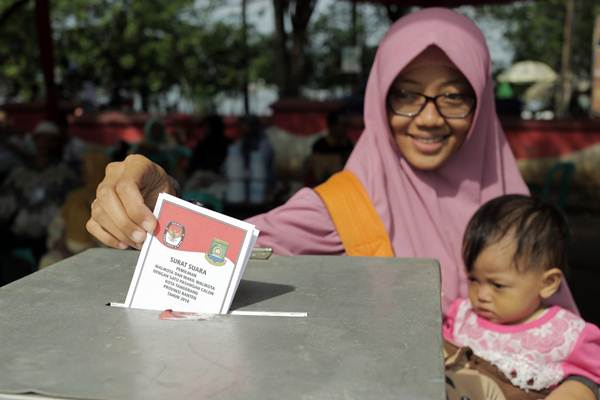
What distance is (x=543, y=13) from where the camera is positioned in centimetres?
2819

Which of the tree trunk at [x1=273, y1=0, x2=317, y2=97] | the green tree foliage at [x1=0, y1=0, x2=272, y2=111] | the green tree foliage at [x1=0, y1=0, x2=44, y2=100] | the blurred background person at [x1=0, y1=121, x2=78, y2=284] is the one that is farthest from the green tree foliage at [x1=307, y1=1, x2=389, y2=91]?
the blurred background person at [x1=0, y1=121, x2=78, y2=284]

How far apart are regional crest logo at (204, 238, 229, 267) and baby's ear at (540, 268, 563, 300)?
1.16 meters

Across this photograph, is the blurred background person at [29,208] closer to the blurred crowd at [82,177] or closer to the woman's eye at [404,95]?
the blurred crowd at [82,177]

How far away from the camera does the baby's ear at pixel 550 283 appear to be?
6.23ft

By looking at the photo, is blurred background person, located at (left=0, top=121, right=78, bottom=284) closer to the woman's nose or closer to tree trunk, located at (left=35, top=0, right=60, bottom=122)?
tree trunk, located at (left=35, top=0, right=60, bottom=122)

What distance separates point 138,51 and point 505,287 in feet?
76.9

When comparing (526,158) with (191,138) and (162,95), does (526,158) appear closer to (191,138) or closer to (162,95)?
(191,138)

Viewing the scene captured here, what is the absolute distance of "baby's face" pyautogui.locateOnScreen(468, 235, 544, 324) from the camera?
186cm

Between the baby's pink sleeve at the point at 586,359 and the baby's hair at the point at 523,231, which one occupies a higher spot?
the baby's hair at the point at 523,231

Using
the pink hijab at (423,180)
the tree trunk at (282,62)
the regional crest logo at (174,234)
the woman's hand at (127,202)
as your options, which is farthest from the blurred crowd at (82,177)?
the regional crest logo at (174,234)

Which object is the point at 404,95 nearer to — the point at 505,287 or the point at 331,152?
the point at 505,287

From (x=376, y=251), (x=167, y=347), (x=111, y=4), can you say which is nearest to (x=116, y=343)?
(x=167, y=347)

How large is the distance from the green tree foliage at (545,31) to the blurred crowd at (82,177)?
19.4m

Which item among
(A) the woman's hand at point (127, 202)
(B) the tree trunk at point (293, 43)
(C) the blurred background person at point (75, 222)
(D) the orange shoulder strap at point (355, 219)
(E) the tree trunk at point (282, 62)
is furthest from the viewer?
(E) the tree trunk at point (282, 62)
